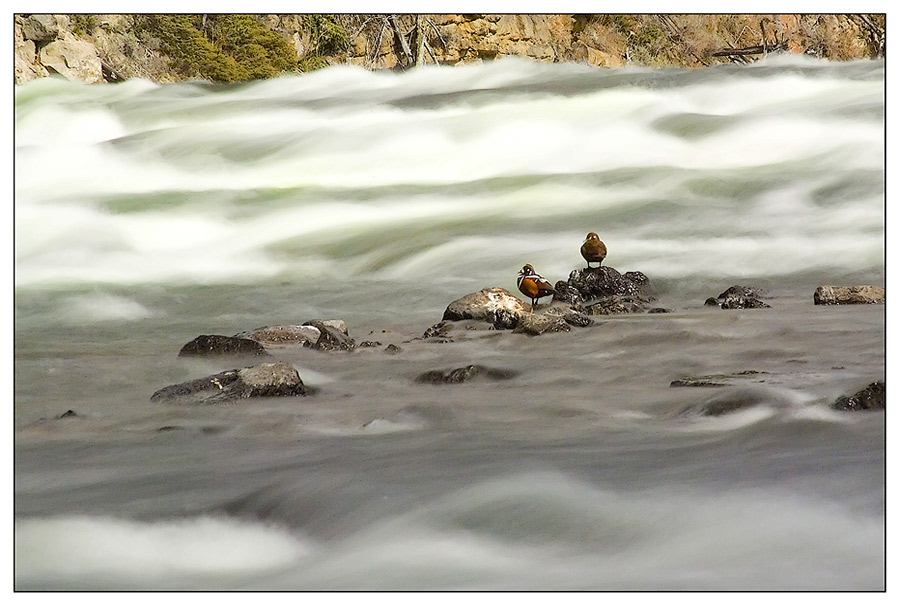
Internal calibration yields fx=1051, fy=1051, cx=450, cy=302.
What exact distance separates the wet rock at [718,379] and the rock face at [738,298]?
473 millimetres

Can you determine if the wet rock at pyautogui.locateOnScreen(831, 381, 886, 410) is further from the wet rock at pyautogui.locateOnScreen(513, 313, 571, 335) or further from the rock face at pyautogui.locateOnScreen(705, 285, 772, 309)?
the wet rock at pyautogui.locateOnScreen(513, 313, 571, 335)

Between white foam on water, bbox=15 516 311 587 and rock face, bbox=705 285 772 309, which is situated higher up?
rock face, bbox=705 285 772 309

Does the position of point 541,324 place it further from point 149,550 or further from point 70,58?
point 70,58

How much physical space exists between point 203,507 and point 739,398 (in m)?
1.54

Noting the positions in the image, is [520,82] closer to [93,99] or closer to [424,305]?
[424,305]

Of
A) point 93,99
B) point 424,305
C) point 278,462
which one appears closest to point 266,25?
point 93,99

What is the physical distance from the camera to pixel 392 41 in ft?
13.3

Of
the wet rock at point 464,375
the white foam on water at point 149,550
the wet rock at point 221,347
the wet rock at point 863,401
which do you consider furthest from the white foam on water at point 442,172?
the white foam on water at point 149,550

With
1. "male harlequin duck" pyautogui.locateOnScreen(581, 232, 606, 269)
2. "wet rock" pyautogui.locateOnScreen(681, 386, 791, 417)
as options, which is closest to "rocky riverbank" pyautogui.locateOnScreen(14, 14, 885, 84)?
"male harlequin duck" pyautogui.locateOnScreen(581, 232, 606, 269)

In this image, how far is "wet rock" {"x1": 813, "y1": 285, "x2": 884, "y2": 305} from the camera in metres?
3.56

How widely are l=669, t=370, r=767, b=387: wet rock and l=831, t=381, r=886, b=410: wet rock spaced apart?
243 millimetres

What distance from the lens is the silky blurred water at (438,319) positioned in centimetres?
264

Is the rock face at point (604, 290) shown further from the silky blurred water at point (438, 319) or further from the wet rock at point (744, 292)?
the wet rock at point (744, 292)

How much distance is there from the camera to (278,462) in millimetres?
2932
